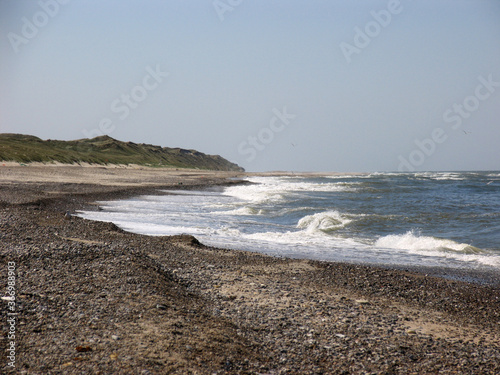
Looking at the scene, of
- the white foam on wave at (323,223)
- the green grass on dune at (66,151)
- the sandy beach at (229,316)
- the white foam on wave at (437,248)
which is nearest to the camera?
the sandy beach at (229,316)

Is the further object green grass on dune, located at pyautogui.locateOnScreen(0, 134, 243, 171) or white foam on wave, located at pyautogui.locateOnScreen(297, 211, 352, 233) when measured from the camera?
green grass on dune, located at pyautogui.locateOnScreen(0, 134, 243, 171)

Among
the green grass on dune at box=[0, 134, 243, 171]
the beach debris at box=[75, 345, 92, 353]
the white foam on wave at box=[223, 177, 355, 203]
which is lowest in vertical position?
the beach debris at box=[75, 345, 92, 353]

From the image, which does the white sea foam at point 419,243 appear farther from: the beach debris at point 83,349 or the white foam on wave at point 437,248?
the beach debris at point 83,349

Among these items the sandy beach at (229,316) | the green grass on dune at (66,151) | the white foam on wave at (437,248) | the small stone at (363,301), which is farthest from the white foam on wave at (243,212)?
the green grass on dune at (66,151)

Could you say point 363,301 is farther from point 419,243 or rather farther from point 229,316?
point 419,243

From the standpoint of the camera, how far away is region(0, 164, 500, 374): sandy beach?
4578 mm

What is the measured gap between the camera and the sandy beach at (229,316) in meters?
4.58

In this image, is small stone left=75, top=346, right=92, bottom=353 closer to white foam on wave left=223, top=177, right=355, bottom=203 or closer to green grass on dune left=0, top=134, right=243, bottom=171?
white foam on wave left=223, top=177, right=355, bottom=203

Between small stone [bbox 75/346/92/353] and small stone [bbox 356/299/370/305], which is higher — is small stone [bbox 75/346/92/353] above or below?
above

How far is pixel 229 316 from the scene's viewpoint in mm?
6066

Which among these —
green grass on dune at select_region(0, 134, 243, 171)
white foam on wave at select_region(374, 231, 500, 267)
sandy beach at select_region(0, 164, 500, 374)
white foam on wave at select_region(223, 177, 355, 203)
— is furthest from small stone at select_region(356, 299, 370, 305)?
green grass on dune at select_region(0, 134, 243, 171)

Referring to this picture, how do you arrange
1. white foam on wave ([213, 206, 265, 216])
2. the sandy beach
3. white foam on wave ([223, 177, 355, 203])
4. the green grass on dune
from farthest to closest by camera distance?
the green grass on dune < white foam on wave ([223, 177, 355, 203]) < white foam on wave ([213, 206, 265, 216]) < the sandy beach

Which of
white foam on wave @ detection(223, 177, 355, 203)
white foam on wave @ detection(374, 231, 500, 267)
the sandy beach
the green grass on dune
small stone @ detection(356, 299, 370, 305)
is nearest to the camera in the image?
the sandy beach

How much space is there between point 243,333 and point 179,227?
1036 cm
